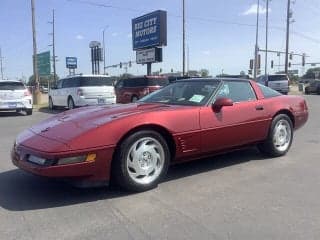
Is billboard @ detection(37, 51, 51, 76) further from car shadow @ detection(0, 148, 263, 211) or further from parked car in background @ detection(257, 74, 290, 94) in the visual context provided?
car shadow @ detection(0, 148, 263, 211)

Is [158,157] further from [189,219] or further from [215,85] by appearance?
[215,85]

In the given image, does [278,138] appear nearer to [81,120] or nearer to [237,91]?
[237,91]

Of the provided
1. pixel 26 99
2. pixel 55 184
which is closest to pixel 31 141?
pixel 55 184

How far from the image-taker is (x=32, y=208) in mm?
4496

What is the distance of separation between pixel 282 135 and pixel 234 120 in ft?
4.56

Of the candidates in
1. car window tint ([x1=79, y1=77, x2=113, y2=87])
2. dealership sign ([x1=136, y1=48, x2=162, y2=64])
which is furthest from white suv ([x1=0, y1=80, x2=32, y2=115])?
dealership sign ([x1=136, y1=48, x2=162, y2=64])

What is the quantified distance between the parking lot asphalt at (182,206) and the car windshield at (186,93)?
0.95m

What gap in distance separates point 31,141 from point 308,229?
301cm

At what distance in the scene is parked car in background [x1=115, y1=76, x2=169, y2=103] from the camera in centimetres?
2031

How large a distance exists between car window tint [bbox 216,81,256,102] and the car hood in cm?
95

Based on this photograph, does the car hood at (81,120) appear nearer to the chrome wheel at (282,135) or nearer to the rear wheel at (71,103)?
the chrome wheel at (282,135)

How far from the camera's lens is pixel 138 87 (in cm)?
2052

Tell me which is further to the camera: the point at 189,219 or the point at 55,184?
the point at 55,184

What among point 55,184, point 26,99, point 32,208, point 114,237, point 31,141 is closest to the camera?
point 114,237
